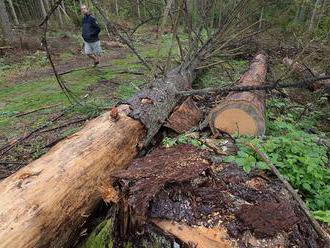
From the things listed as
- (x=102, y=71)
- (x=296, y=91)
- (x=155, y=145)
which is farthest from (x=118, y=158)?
(x=102, y=71)

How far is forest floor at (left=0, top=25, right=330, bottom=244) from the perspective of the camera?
314cm

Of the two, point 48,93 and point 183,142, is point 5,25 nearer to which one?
point 48,93

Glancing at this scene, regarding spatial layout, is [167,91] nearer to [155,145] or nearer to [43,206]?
[155,145]

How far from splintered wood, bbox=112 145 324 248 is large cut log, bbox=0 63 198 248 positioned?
1.34ft

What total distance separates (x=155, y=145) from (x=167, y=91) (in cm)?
89

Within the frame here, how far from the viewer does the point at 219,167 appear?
3.04m

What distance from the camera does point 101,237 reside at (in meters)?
2.83

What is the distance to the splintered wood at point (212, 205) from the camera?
2.30 metres

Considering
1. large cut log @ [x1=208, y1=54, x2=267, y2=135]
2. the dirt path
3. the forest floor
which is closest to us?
the forest floor

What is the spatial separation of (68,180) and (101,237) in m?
0.54

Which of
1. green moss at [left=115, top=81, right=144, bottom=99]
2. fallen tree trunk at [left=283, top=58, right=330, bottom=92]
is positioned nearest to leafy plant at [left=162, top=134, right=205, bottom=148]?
green moss at [left=115, top=81, right=144, bottom=99]

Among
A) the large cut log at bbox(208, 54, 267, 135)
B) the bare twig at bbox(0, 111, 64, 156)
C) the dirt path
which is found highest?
the large cut log at bbox(208, 54, 267, 135)

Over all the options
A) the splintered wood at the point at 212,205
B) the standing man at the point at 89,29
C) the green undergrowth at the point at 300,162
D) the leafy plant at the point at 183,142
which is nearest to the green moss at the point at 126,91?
the standing man at the point at 89,29

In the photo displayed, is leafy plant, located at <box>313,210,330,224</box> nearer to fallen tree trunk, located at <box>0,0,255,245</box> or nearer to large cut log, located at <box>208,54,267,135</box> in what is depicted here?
large cut log, located at <box>208,54,267,135</box>
